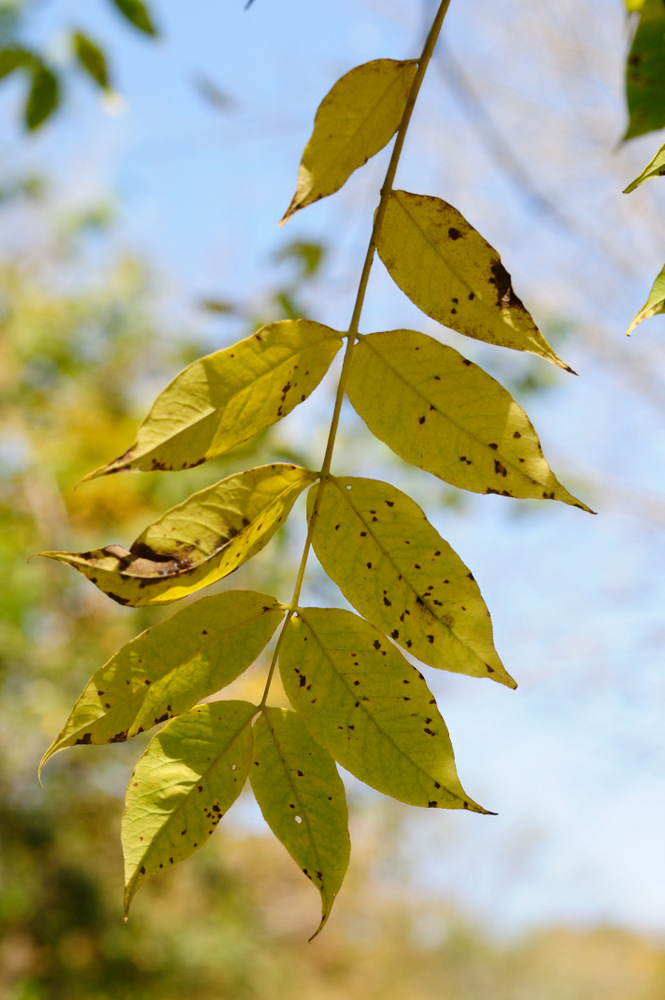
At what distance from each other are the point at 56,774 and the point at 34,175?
5.15m

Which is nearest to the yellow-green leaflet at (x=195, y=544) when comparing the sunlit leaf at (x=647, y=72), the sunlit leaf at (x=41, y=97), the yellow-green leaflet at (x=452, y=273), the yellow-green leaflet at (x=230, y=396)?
the yellow-green leaflet at (x=230, y=396)

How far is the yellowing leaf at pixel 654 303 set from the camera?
0.36 m

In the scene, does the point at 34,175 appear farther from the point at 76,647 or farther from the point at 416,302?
the point at 416,302

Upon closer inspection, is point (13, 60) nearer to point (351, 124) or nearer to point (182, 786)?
point (351, 124)

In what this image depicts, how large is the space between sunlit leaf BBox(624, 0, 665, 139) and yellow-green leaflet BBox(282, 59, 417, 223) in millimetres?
205

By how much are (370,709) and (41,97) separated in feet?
3.96

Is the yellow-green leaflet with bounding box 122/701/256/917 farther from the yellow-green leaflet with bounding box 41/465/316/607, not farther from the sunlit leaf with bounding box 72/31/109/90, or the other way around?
the sunlit leaf with bounding box 72/31/109/90

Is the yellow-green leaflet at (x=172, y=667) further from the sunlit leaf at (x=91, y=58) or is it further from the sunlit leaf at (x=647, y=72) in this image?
the sunlit leaf at (x=91, y=58)

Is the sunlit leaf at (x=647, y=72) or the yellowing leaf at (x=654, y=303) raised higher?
the sunlit leaf at (x=647, y=72)

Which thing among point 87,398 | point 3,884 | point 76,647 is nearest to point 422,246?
point 76,647

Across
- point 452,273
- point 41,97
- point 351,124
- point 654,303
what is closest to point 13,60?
point 41,97

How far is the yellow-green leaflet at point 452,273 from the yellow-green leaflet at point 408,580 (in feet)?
0.35

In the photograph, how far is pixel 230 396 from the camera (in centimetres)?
42

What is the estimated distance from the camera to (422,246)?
0.45 metres
